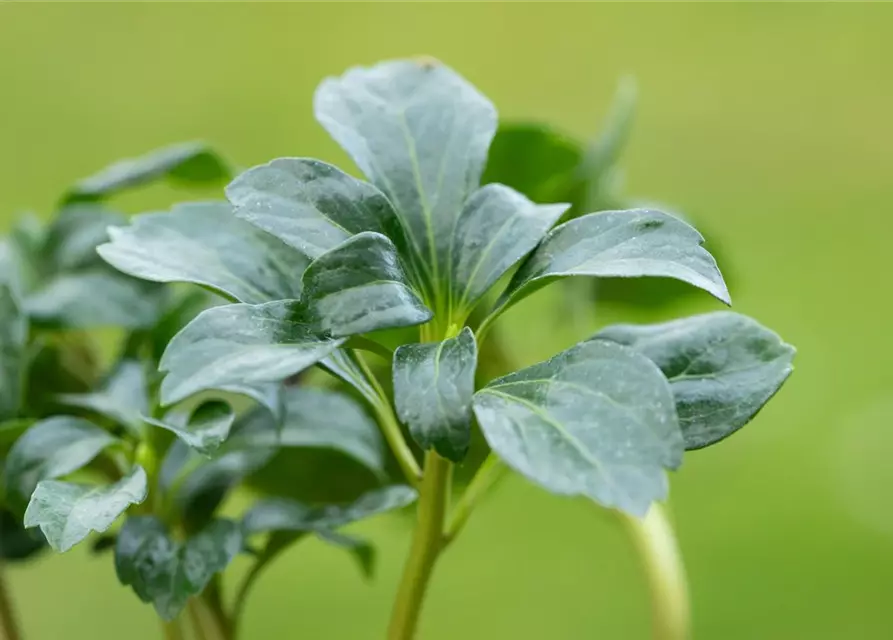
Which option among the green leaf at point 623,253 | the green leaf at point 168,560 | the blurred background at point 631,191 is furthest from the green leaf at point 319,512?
the blurred background at point 631,191

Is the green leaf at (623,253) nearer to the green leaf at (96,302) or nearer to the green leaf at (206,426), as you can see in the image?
the green leaf at (206,426)

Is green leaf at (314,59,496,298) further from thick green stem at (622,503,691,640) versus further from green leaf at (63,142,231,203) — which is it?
thick green stem at (622,503,691,640)

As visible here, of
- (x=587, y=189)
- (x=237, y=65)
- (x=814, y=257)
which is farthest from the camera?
(x=237, y=65)

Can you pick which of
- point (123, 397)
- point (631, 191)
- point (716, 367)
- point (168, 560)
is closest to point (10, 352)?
point (123, 397)

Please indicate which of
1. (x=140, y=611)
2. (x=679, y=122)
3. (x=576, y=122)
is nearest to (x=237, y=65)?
(x=576, y=122)

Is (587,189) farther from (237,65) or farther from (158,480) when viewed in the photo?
(237,65)

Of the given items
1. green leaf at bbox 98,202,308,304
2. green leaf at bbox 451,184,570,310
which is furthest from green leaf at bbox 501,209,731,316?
green leaf at bbox 98,202,308,304
